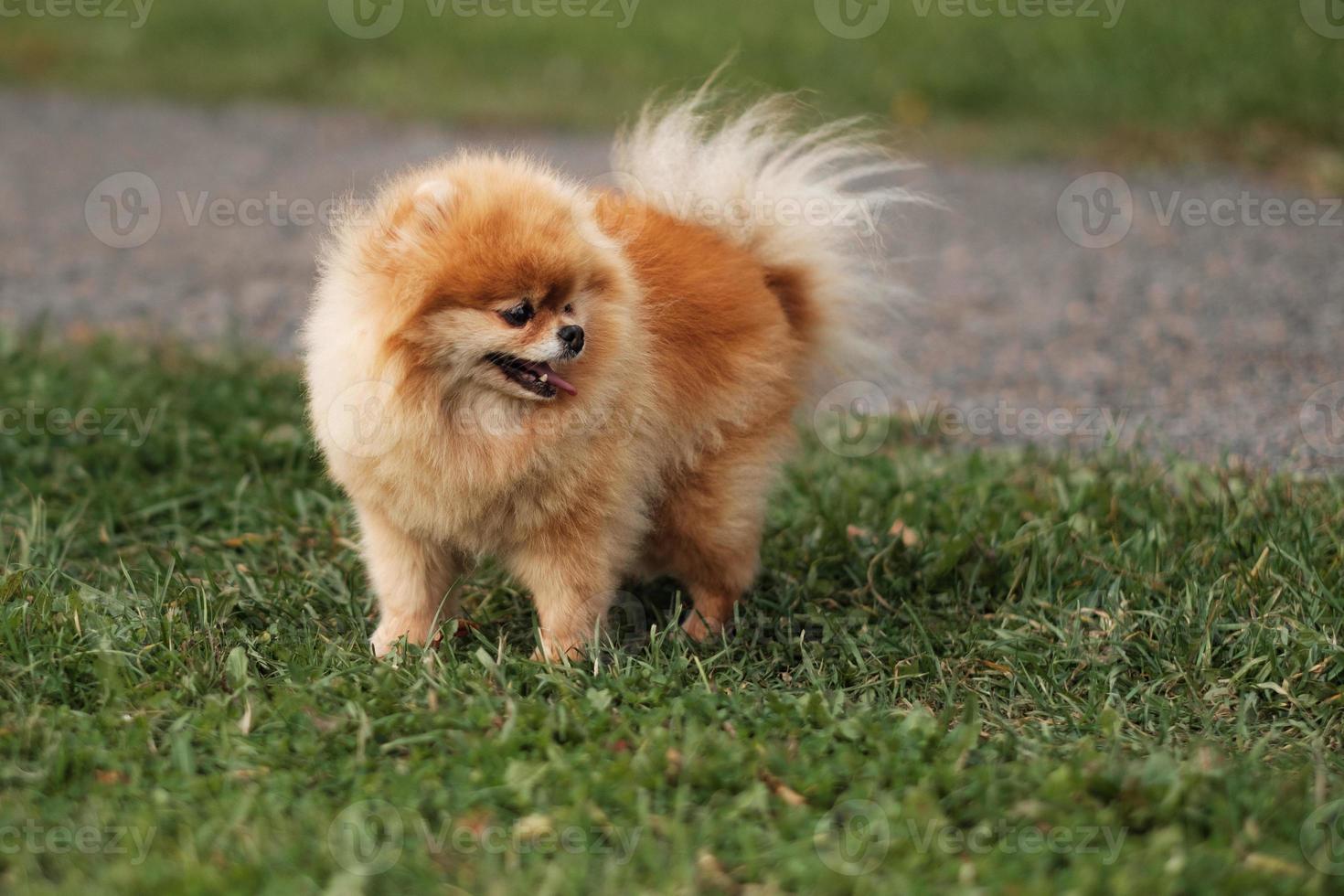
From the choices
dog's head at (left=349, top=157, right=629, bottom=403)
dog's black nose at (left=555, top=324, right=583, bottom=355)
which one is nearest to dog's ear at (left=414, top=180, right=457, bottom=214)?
dog's head at (left=349, top=157, right=629, bottom=403)

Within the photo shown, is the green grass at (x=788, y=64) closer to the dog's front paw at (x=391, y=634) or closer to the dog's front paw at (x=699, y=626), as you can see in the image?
the dog's front paw at (x=699, y=626)

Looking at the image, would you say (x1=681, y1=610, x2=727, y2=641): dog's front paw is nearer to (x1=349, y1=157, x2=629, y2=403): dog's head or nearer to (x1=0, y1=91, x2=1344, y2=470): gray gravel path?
(x1=349, y1=157, x2=629, y2=403): dog's head

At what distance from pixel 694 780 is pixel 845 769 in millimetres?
313

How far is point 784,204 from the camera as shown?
3742 mm

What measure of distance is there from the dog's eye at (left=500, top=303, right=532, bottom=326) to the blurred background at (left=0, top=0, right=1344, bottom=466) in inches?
90.4

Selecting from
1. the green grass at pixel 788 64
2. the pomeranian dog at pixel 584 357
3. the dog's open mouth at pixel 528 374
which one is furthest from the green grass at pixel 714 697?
the green grass at pixel 788 64

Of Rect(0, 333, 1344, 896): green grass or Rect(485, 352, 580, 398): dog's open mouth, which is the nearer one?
Rect(0, 333, 1344, 896): green grass

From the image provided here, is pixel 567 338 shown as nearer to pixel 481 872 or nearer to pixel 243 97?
pixel 481 872

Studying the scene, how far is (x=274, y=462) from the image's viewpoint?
4453mm

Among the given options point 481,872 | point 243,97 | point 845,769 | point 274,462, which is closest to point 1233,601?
point 845,769

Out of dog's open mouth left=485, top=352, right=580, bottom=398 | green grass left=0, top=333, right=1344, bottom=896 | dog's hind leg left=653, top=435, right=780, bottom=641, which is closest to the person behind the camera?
green grass left=0, top=333, right=1344, bottom=896

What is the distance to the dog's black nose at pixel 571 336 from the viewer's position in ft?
9.63

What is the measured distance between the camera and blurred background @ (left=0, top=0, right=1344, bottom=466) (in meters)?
5.96

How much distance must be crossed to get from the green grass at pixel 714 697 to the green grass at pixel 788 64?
5.15 meters
